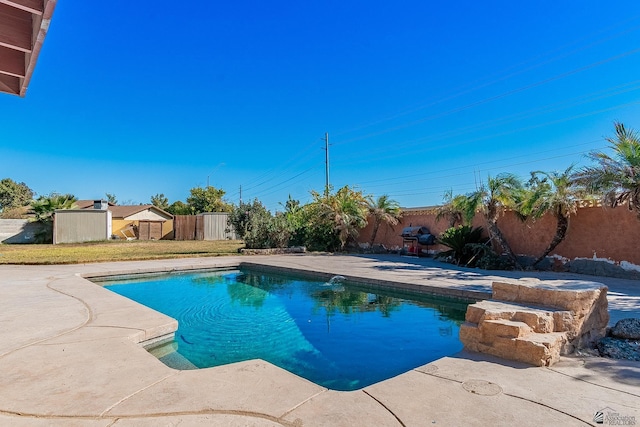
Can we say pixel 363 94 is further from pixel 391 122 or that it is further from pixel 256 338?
pixel 256 338

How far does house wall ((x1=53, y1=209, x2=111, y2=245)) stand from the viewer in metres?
23.8

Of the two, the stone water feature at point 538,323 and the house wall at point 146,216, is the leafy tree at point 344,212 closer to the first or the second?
the stone water feature at point 538,323

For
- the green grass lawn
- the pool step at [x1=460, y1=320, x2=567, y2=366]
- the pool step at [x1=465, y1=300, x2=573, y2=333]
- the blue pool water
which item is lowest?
the blue pool water

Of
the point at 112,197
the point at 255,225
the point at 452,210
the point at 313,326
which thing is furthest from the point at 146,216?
the point at 313,326

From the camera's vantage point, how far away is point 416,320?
6.32 metres

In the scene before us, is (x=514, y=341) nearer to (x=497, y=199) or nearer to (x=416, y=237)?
(x=497, y=199)

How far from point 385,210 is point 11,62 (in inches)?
647

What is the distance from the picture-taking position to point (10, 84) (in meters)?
2.88

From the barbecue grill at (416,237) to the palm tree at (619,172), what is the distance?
720cm

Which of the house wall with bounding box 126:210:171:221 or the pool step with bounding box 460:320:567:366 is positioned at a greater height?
the house wall with bounding box 126:210:171:221

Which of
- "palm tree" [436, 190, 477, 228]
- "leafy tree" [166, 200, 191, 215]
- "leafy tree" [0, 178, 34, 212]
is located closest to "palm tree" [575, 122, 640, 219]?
"palm tree" [436, 190, 477, 228]

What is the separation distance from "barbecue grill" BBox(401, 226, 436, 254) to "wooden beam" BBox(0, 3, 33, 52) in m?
14.9

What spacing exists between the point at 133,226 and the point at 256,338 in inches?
1145

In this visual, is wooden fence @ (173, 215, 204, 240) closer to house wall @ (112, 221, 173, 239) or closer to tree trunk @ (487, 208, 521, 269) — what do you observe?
house wall @ (112, 221, 173, 239)
